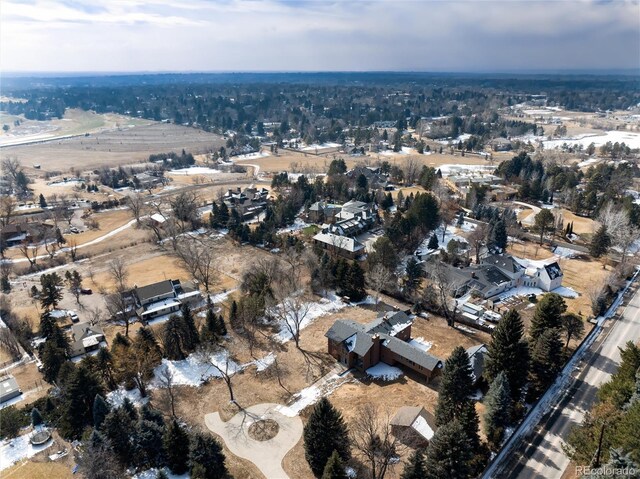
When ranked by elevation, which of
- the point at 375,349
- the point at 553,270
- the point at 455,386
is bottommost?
the point at 375,349

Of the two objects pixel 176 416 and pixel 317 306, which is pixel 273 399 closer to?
pixel 176 416

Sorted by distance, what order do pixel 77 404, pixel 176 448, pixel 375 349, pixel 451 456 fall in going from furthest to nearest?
pixel 375 349, pixel 77 404, pixel 176 448, pixel 451 456

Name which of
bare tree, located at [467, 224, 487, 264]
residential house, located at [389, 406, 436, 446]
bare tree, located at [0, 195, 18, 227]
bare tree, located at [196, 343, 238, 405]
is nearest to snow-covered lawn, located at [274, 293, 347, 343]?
bare tree, located at [196, 343, 238, 405]

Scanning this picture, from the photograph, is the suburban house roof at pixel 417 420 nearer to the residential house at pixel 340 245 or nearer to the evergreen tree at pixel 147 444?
the evergreen tree at pixel 147 444

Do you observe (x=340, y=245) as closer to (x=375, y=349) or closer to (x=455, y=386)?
(x=375, y=349)

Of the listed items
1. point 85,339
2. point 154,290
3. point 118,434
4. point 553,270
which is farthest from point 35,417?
point 553,270
